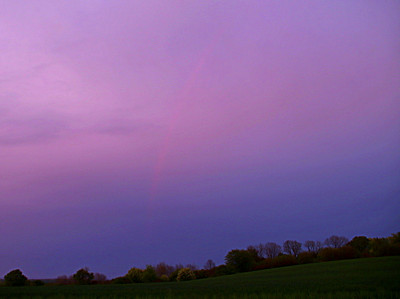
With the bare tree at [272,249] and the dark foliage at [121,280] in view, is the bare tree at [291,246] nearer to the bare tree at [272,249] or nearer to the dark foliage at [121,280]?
the bare tree at [272,249]

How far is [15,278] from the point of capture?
218 feet

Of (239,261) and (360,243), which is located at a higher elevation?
(360,243)

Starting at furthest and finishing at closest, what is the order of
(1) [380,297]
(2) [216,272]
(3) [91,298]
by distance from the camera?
(2) [216,272] < (3) [91,298] < (1) [380,297]

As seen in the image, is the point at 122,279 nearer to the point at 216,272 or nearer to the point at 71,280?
the point at 71,280

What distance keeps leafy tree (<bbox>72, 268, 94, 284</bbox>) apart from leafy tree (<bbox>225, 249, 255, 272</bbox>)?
37108mm

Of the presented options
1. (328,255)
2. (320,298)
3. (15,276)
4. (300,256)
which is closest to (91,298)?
(320,298)

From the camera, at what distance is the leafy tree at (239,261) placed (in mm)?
89625

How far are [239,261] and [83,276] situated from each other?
41710 millimetres

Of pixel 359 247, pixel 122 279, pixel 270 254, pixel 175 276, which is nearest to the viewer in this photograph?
pixel 122 279

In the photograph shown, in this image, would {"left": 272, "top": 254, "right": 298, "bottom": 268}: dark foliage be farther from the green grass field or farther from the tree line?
the green grass field

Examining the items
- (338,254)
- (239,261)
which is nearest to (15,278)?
(239,261)

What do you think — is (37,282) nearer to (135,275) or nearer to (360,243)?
(135,275)

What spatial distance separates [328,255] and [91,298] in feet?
251

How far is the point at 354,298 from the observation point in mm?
13805
